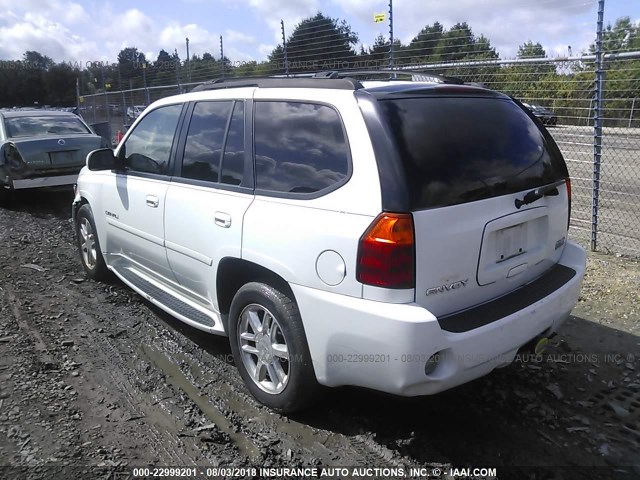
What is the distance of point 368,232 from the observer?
7.86 feet

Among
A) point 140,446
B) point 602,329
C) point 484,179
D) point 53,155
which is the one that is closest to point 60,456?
point 140,446

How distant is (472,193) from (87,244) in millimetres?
4211

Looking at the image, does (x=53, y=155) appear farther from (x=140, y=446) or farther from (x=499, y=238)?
(x=499, y=238)

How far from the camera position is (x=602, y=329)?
4109mm

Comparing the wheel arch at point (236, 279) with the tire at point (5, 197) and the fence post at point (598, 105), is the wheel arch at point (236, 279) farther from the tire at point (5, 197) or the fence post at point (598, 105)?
the tire at point (5, 197)

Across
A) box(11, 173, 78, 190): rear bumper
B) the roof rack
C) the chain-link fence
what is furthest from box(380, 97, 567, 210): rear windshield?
box(11, 173, 78, 190): rear bumper

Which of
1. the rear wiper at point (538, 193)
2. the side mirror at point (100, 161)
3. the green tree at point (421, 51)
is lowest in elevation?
the rear wiper at point (538, 193)

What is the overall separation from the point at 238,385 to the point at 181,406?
15.5 inches

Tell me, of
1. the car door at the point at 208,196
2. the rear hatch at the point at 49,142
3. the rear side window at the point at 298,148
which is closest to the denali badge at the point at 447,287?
the rear side window at the point at 298,148

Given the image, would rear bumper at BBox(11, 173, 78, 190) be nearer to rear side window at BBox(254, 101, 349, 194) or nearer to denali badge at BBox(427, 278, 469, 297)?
rear side window at BBox(254, 101, 349, 194)

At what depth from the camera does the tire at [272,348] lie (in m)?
2.75

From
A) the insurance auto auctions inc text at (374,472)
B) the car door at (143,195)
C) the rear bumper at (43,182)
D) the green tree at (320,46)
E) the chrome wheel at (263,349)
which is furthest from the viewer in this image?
the green tree at (320,46)

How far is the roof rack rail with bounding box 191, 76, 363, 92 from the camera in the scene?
2.77m

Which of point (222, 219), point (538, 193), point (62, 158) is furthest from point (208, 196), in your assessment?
point (62, 158)
